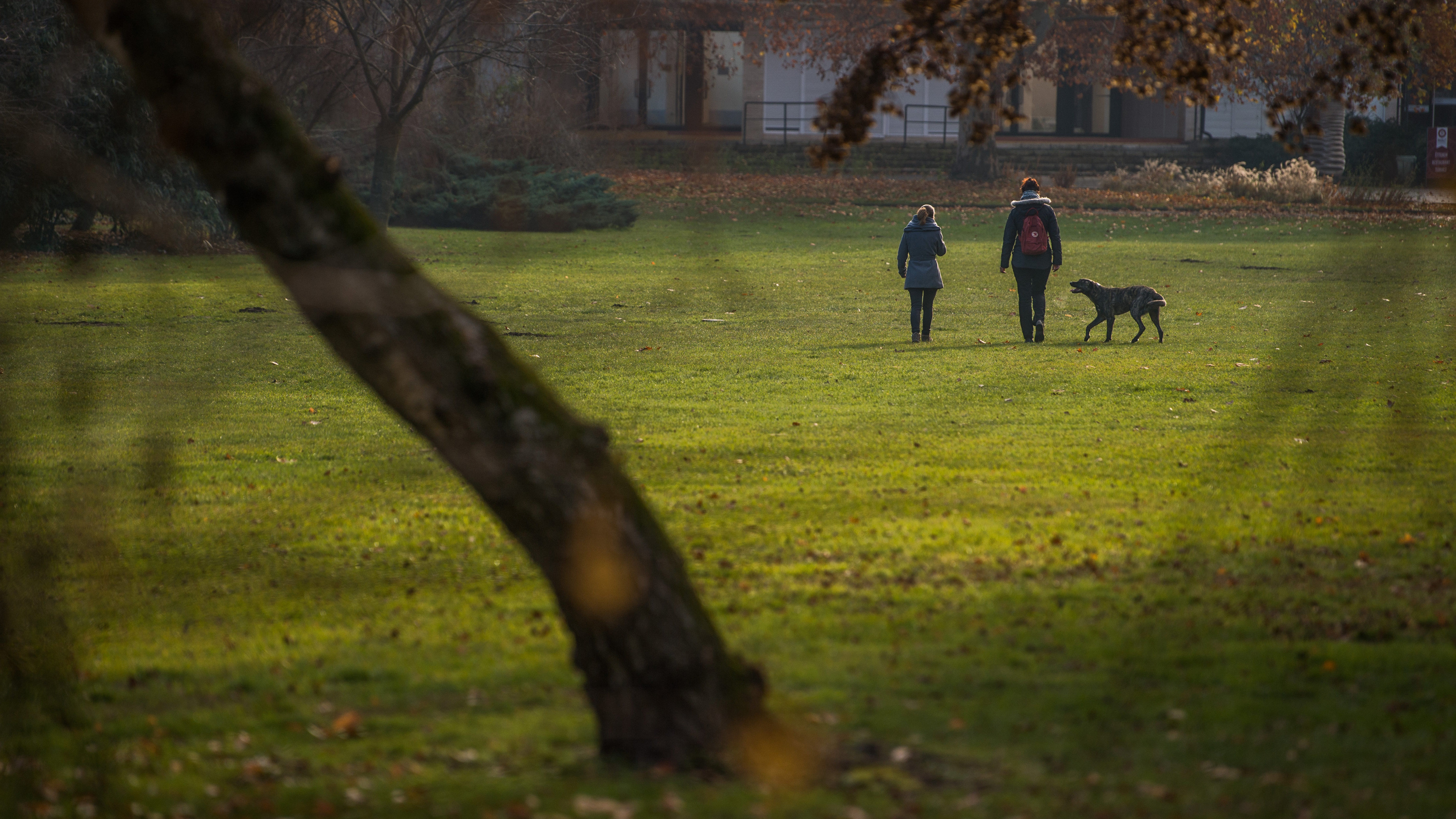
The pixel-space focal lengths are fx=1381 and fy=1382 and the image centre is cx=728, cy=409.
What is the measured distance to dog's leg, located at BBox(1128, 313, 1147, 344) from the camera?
16719 millimetres

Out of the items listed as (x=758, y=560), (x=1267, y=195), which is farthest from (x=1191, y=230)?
(x=758, y=560)

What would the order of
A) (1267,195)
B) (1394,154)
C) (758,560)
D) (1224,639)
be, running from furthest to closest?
(1394,154)
(1267,195)
(758,560)
(1224,639)

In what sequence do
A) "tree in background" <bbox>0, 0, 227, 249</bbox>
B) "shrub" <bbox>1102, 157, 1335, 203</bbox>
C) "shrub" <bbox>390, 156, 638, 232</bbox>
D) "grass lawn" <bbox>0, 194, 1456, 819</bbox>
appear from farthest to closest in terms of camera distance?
"shrub" <bbox>1102, 157, 1335, 203</bbox> < "shrub" <bbox>390, 156, 638, 232</bbox> < "tree in background" <bbox>0, 0, 227, 249</bbox> < "grass lawn" <bbox>0, 194, 1456, 819</bbox>

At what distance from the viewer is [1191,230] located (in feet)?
109

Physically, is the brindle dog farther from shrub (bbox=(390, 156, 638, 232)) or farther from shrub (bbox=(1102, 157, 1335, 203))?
shrub (bbox=(1102, 157, 1335, 203))

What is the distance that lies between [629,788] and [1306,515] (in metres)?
5.41

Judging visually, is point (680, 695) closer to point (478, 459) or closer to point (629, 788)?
point (629, 788)

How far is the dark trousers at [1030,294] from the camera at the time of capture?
53.5 feet

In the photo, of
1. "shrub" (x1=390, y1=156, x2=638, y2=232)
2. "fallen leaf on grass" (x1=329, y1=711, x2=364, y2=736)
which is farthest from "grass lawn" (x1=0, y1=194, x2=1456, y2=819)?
"shrub" (x1=390, y1=156, x2=638, y2=232)

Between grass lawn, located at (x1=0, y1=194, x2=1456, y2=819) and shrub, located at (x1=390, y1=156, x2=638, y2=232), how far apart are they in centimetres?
1484

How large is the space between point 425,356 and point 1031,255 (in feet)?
41.7

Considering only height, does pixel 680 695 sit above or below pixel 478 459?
below

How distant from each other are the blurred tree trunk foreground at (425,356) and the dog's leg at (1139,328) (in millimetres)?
13231

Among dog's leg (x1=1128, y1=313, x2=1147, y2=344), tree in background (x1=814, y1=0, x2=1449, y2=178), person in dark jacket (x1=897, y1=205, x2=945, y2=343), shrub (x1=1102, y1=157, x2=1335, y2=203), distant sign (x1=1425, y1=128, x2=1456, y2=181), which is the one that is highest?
distant sign (x1=1425, y1=128, x2=1456, y2=181)
